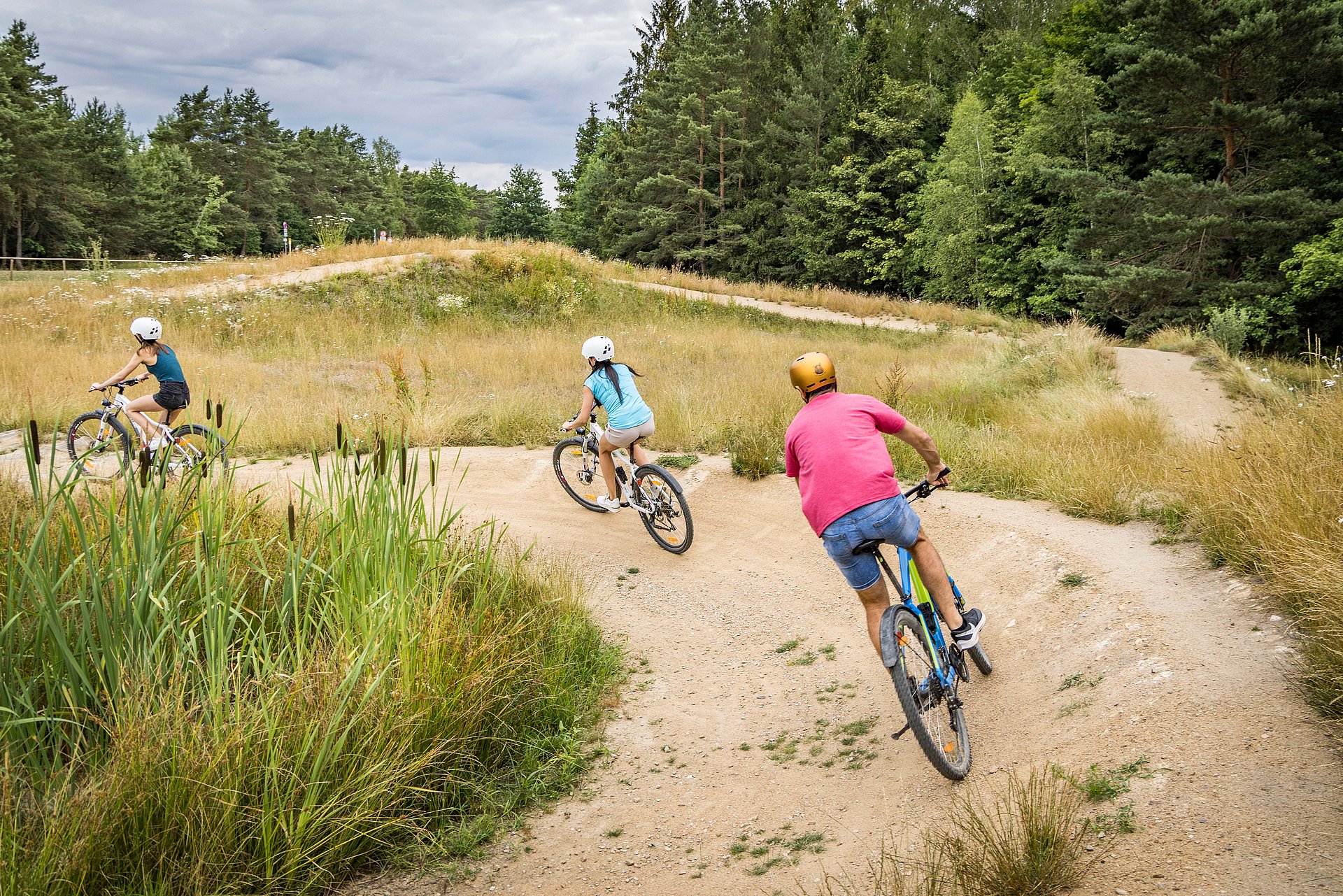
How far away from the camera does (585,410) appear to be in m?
8.25

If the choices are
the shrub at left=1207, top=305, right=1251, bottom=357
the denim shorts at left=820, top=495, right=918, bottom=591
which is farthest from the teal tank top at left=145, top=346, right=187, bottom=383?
the shrub at left=1207, top=305, right=1251, bottom=357

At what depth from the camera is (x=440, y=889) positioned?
132 inches

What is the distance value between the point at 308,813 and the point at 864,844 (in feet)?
7.76

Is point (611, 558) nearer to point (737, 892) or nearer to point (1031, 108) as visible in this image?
point (737, 892)

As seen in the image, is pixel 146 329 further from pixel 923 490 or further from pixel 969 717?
pixel 969 717

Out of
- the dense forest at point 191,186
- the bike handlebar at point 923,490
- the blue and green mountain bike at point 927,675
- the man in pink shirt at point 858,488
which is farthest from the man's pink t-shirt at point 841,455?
the dense forest at point 191,186

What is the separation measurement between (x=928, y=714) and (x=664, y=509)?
4.68 m

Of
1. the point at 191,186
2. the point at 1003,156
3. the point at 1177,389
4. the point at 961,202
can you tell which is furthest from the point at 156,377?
the point at 191,186

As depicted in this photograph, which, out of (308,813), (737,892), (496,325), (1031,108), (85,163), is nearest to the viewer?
(308,813)

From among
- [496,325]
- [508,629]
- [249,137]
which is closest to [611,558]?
[508,629]

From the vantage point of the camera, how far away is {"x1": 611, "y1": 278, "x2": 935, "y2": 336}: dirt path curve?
28.1m

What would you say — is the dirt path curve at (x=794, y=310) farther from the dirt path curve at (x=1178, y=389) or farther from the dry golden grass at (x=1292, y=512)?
the dry golden grass at (x=1292, y=512)

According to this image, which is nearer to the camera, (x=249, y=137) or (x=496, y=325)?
(x=496, y=325)

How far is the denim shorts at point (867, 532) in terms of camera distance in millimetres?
4238
